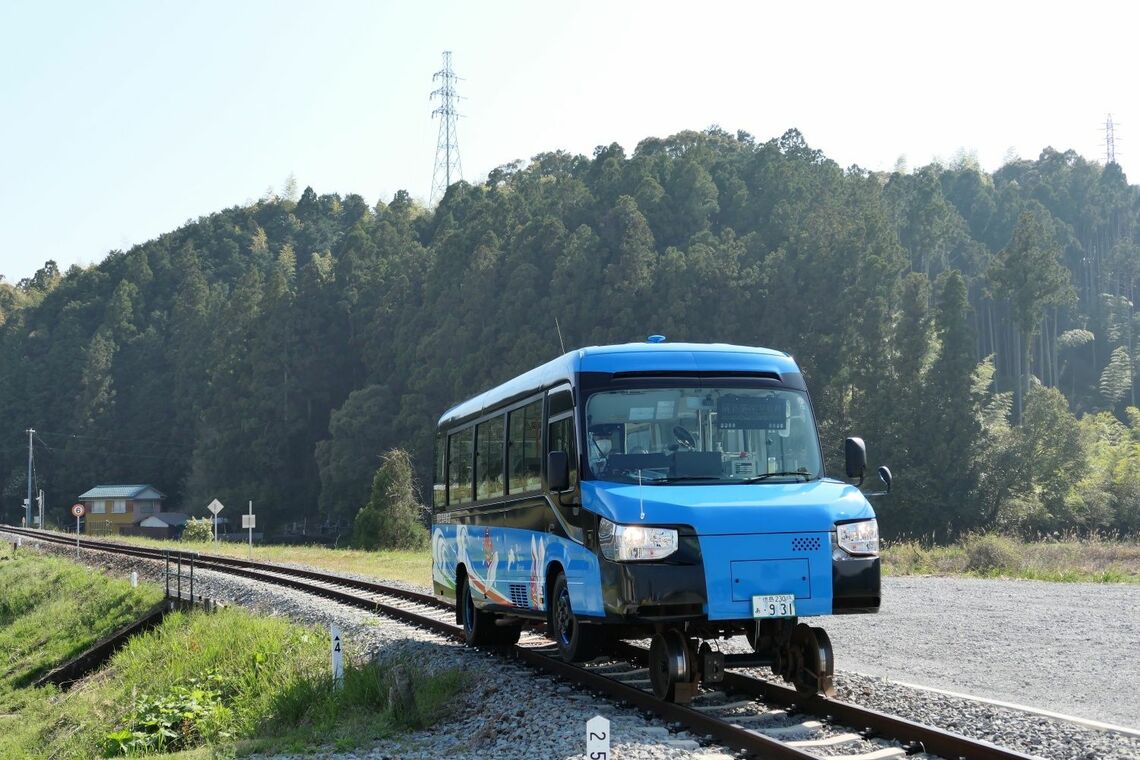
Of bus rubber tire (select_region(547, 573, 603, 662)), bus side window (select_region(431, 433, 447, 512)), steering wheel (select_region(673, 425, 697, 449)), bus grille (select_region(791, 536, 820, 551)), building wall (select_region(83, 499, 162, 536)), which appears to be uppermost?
steering wheel (select_region(673, 425, 697, 449))

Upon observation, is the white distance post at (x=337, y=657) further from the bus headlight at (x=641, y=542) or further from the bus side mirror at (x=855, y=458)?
the bus side mirror at (x=855, y=458)

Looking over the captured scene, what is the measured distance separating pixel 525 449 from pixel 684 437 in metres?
2.50

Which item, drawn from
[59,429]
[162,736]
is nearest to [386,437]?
[59,429]

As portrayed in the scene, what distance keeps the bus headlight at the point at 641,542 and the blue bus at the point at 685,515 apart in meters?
0.01

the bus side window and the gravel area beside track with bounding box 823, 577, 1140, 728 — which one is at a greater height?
the bus side window

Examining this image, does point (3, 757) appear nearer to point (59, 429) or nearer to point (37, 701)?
point (37, 701)

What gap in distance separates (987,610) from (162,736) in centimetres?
1132

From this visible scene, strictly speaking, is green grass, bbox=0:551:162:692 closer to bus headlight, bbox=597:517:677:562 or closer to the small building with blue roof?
bus headlight, bbox=597:517:677:562

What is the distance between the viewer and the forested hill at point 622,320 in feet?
221

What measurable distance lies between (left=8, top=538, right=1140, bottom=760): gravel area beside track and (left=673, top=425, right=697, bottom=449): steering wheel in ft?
7.24

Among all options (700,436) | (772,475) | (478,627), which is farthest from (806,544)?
(478,627)

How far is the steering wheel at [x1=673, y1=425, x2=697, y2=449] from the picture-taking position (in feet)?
33.9

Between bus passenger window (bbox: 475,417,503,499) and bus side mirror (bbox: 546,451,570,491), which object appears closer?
bus side mirror (bbox: 546,451,570,491)

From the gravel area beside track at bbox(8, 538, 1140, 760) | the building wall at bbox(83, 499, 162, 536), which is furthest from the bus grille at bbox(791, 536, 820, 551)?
the building wall at bbox(83, 499, 162, 536)
